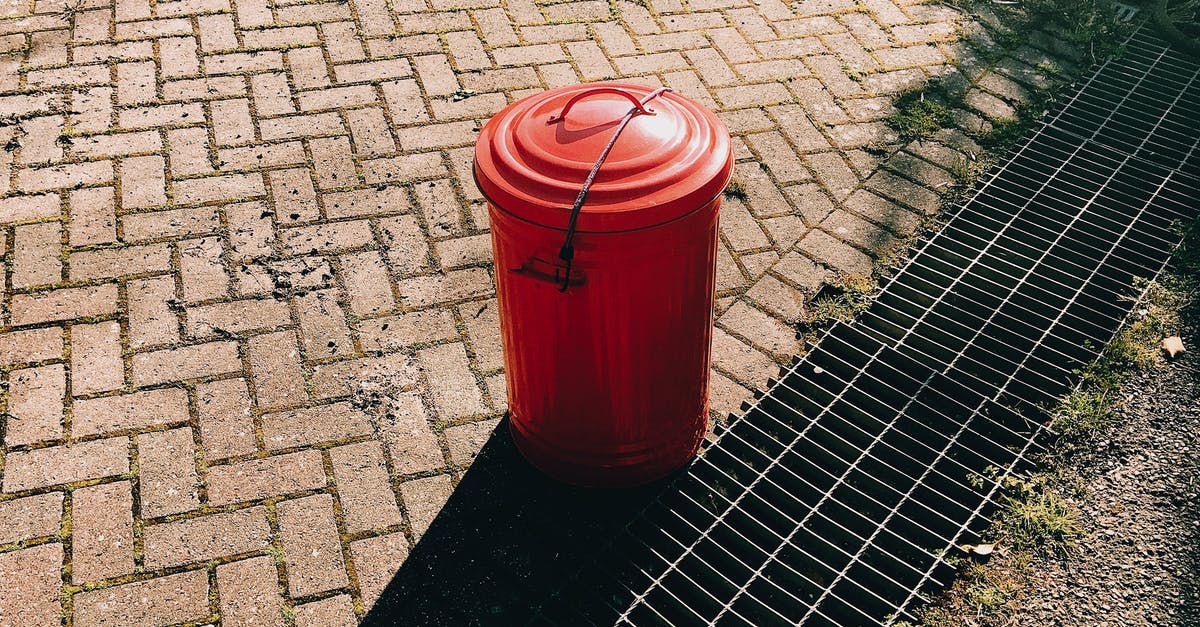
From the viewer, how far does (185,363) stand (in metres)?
3.80

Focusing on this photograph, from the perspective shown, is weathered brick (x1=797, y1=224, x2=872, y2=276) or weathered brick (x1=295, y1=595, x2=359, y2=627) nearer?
weathered brick (x1=295, y1=595, x2=359, y2=627)

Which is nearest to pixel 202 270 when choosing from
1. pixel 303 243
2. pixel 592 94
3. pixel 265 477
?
pixel 303 243

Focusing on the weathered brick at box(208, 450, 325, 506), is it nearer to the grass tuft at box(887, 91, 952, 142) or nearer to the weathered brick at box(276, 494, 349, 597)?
the weathered brick at box(276, 494, 349, 597)

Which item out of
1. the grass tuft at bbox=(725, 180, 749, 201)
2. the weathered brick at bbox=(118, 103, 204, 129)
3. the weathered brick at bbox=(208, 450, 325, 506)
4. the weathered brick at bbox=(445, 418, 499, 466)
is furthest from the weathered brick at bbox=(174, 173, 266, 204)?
the grass tuft at bbox=(725, 180, 749, 201)

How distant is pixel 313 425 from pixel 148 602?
80 cm

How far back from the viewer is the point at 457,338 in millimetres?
3938

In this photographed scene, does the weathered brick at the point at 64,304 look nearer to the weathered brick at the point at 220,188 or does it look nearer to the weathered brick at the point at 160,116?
the weathered brick at the point at 220,188

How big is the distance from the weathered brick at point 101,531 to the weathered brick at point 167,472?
64 millimetres

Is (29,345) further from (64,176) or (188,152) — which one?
(188,152)

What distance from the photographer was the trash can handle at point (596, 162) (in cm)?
260

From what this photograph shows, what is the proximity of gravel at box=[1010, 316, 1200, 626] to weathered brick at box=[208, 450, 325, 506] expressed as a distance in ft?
7.68

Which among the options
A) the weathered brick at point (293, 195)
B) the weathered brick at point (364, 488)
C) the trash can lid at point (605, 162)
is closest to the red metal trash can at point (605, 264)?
the trash can lid at point (605, 162)

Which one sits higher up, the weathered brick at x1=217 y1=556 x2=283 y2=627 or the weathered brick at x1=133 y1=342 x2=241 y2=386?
the weathered brick at x1=133 y1=342 x2=241 y2=386

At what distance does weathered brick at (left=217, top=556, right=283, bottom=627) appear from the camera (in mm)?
3035
